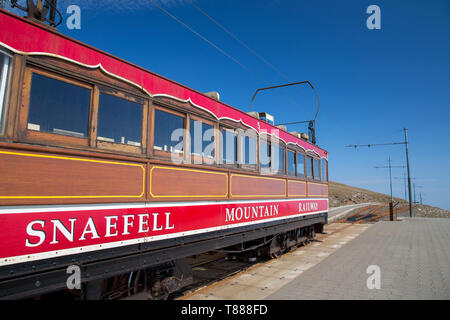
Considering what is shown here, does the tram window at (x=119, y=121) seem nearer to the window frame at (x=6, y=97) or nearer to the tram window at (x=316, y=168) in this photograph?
the window frame at (x=6, y=97)

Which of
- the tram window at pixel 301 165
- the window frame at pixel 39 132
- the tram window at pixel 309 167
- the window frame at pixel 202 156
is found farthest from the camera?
the tram window at pixel 309 167

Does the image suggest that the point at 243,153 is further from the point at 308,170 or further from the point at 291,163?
the point at 308,170

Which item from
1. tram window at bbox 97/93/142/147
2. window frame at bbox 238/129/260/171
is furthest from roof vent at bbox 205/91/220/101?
tram window at bbox 97/93/142/147

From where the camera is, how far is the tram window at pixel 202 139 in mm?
4574

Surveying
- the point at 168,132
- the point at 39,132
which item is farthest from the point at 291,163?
the point at 39,132

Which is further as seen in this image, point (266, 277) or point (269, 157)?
point (269, 157)

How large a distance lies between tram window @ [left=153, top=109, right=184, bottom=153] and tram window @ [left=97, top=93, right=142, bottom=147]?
11.6 inches

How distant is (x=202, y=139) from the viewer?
477 cm

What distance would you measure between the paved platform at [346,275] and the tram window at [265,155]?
2.30 metres

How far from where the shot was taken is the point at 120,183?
3316 mm

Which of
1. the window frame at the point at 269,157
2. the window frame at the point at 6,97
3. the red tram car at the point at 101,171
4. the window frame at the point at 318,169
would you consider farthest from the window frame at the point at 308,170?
the window frame at the point at 6,97

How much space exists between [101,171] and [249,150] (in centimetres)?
343

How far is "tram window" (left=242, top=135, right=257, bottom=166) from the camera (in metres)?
5.86
